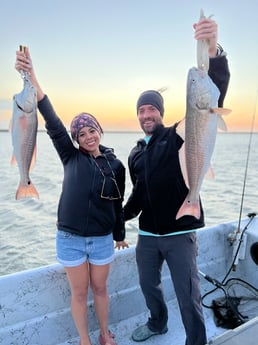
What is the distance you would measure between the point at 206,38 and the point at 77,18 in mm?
2347

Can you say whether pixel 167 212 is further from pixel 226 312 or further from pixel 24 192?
pixel 226 312

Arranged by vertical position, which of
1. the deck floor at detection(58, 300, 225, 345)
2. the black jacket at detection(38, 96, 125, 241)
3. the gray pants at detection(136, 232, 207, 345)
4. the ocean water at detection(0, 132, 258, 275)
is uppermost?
the black jacket at detection(38, 96, 125, 241)

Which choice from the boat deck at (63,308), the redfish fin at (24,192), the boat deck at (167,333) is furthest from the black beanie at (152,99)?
the boat deck at (167,333)

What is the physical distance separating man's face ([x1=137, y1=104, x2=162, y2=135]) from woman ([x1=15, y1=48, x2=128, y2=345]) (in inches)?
14.4

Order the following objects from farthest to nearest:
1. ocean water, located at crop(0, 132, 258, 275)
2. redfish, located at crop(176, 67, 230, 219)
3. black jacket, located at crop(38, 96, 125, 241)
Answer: ocean water, located at crop(0, 132, 258, 275), black jacket, located at crop(38, 96, 125, 241), redfish, located at crop(176, 67, 230, 219)

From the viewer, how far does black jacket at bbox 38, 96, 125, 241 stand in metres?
2.51

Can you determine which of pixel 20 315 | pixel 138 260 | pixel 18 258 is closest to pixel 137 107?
pixel 138 260

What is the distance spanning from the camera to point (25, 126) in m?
1.88

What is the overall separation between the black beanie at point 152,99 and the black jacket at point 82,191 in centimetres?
59

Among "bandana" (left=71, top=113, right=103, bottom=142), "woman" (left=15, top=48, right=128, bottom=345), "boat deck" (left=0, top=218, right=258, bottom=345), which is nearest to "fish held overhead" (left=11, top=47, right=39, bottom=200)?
"woman" (left=15, top=48, right=128, bottom=345)

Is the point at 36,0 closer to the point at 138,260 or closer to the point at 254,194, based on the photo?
the point at 138,260

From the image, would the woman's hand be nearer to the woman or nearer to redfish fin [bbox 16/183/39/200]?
the woman

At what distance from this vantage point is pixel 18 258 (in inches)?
280

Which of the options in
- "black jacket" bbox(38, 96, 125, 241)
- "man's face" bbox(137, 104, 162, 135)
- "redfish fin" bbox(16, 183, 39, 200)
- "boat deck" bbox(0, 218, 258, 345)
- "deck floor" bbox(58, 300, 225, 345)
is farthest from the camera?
"deck floor" bbox(58, 300, 225, 345)
